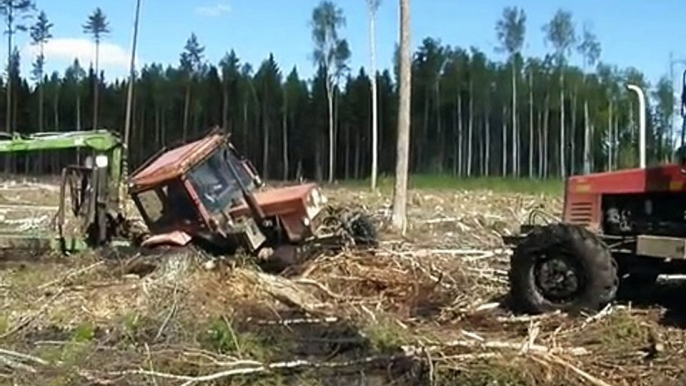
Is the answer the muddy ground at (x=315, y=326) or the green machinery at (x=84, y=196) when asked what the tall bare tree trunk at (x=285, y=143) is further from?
the muddy ground at (x=315, y=326)

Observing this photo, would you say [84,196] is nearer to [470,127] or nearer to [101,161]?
[101,161]

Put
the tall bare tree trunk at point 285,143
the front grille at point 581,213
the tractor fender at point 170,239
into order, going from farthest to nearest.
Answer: the tall bare tree trunk at point 285,143 < the tractor fender at point 170,239 < the front grille at point 581,213

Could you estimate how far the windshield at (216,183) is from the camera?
13.0 metres

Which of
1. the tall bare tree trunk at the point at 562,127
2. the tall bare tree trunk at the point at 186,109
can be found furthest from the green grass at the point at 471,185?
the tall bare tree trunk at the point at 186,109

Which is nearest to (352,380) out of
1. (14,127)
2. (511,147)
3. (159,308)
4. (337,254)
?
(159,308)

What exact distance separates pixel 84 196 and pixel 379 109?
6238 centimetres

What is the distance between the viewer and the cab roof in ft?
42.0

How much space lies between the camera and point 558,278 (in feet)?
31.7

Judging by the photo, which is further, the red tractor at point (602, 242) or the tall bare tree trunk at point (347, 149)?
the tall bare tree trunk at point (347, 149)

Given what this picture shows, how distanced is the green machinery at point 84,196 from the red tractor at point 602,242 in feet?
20.1

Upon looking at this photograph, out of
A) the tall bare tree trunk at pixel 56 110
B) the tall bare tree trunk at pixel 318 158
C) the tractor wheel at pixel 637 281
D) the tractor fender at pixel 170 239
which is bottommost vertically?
the tractor wheel at pixel 637 281

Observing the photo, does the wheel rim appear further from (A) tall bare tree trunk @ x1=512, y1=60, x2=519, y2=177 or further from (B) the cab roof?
(A) tall bare tree trunk @ x1=512, y1=60, x2=519, y2=177

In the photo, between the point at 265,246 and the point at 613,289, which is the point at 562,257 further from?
the point at 265,246

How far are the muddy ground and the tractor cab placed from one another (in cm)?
56
